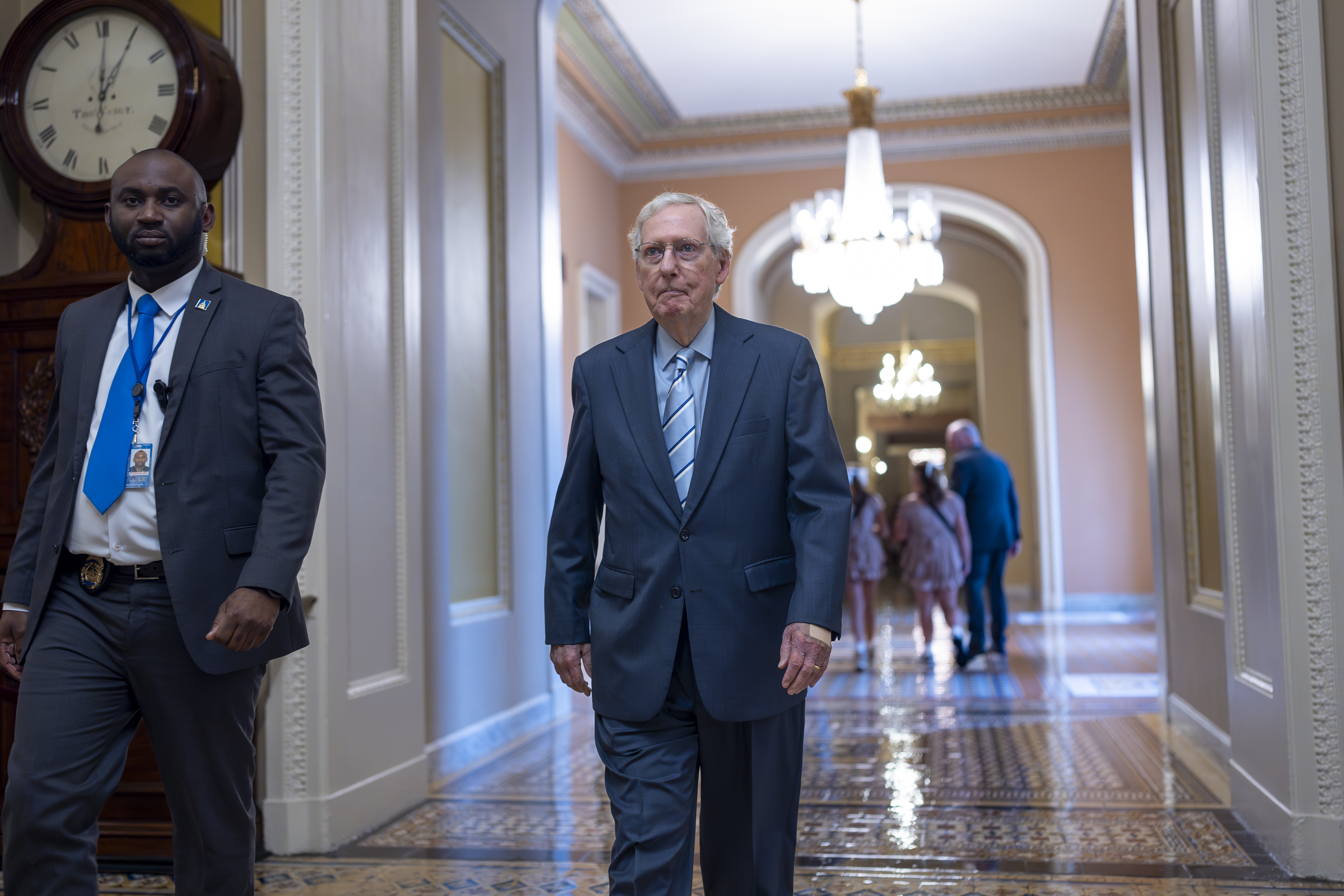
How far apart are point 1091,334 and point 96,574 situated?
1024cm

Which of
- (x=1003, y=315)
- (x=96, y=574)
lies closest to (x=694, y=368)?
(x=96, y=574)

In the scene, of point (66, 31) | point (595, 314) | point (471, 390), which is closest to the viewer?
point (66, 31)

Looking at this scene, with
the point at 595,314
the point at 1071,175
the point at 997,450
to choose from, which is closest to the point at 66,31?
the point at 595,314

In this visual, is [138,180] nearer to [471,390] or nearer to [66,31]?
[66,31]

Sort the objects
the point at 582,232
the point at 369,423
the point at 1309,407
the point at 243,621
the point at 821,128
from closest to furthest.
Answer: the point at 243,621, the point at 1309,407, the point at 369,423, the point at 582,232, the point at 821,128

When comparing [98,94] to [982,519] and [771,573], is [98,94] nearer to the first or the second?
[771,573]

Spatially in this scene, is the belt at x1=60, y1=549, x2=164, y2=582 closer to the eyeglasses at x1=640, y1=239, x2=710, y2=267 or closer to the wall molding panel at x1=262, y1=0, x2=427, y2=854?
the eyeglasses at x1=640, y1=239, x2=710, y2=267

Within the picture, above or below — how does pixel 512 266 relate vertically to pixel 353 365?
above

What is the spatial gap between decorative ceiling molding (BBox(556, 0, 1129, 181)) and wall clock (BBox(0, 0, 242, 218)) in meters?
6.06

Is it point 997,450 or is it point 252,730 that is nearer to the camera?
point 252,730

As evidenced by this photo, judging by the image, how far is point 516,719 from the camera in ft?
18.5

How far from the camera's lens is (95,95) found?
370 cm

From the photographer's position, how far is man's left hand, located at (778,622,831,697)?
78.9 inches

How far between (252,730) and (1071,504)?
9.79 meters
